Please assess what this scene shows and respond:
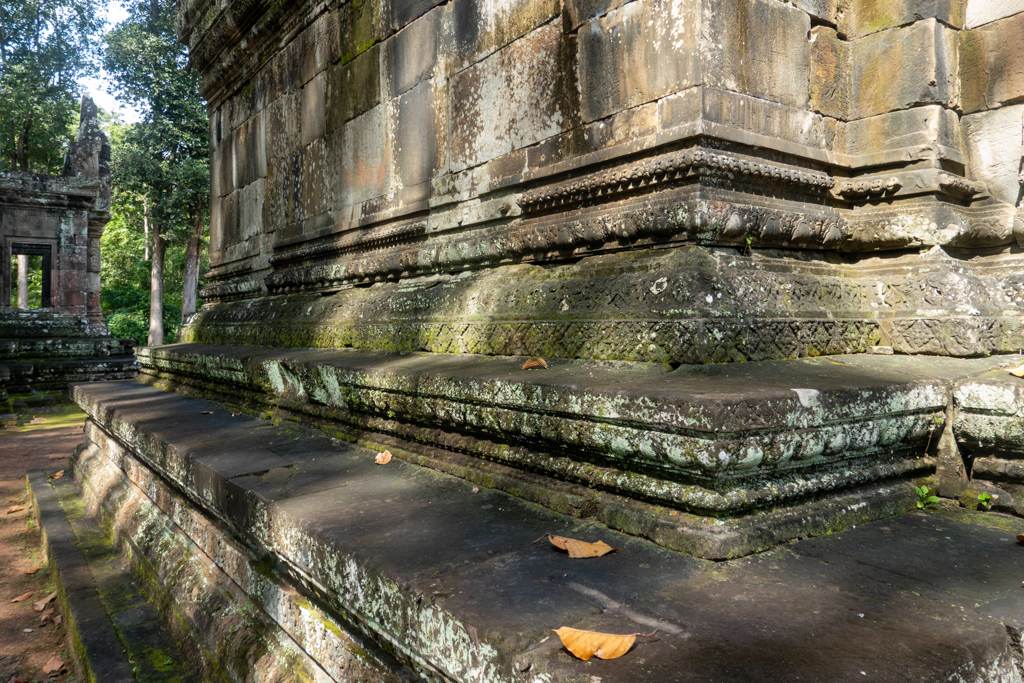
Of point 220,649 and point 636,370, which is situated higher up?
point 636,370

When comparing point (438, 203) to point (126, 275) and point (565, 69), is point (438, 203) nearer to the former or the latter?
point (565, 69)

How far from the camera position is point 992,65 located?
2.55 meters

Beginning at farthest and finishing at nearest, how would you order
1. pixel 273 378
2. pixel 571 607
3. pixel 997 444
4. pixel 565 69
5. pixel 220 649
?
pixel 273 378 → pixel 565 69 → pixel 220 649 → pixel 997 444 → pixel 571 607

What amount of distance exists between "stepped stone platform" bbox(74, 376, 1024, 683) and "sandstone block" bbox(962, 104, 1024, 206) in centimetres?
85

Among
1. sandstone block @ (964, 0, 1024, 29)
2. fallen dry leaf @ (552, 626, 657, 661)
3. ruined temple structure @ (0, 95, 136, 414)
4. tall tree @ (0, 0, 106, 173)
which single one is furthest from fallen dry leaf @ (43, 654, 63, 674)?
tall tree @ (0, 0, 106, 173)

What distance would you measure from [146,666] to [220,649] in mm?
418

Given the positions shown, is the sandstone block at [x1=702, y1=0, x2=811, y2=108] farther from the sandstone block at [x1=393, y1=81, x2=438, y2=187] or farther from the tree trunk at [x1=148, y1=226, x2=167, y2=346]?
the tree trunk at [x1=148, y1=226, x2=167, y2=346]

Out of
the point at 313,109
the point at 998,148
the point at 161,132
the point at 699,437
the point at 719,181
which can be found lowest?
the point at 699,437

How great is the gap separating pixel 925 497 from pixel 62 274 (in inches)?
686

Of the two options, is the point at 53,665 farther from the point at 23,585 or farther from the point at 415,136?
the point at 415,136

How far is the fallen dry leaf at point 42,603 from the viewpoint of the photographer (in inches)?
127

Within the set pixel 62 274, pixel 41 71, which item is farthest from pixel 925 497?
pixel 41 71

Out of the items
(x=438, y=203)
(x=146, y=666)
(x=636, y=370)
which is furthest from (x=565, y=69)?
(x=146, y=666)

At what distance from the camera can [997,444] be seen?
6.41ft
